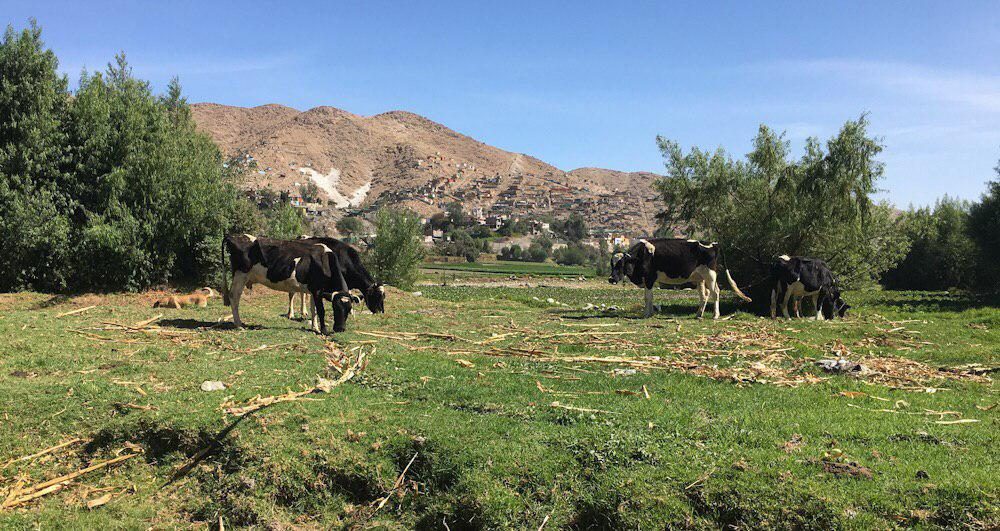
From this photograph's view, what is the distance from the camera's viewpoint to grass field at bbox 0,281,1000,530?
6.75 metres

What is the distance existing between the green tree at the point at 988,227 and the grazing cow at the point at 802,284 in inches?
790

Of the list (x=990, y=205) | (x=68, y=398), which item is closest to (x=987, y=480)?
(x=68, y=398)

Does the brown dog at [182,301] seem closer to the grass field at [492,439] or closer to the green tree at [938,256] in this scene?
the grass field at [492,439]

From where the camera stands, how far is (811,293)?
23.3 metres

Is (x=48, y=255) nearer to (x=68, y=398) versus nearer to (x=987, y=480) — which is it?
(x=68, y=398)

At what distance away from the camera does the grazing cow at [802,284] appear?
23.1 meters

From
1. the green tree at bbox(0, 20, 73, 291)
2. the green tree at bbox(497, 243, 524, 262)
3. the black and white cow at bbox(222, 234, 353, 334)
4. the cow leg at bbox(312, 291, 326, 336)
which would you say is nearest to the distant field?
the green tree at bbox(497, 243, 524, 262)

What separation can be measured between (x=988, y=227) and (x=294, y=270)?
39.2 meters

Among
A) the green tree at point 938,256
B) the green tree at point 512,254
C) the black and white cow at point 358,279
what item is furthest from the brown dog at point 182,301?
the green tree at point 512,254

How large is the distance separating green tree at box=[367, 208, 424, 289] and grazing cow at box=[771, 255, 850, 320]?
20.9m

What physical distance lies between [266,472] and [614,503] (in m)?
4.33

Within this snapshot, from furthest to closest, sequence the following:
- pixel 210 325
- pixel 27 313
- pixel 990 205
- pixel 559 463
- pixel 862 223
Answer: pixel 990 205 < pixel 862 223 < pixel 27 313 < pixel 210 325 < pixel 559 463

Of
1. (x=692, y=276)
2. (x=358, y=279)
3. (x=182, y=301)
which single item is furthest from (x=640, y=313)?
(x=182, y=301)

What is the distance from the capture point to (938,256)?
54.2 metres
